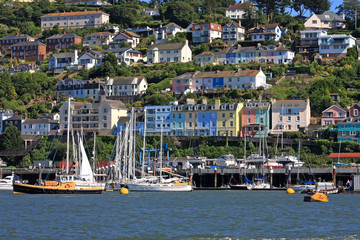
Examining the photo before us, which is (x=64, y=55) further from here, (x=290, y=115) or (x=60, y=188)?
(x=60, y=188)

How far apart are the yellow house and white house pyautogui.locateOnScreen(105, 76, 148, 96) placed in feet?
70.0

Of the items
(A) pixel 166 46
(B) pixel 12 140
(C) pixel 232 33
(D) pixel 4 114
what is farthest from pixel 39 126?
(C) pixel 232 33

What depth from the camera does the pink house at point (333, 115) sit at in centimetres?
10619

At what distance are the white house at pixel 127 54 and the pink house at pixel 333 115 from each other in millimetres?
52084

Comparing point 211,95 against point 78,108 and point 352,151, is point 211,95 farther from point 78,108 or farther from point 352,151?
point 352,151

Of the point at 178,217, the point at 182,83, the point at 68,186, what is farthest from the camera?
the point at 182,83

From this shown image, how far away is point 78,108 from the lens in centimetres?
12125

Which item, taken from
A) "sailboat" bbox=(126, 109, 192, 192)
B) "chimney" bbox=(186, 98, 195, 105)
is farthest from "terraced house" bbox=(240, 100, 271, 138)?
"sailboat" bbox=(126, 109, 192, 192)

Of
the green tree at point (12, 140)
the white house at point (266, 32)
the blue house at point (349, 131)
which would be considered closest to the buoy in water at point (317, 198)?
the blue house at point (349, 131)

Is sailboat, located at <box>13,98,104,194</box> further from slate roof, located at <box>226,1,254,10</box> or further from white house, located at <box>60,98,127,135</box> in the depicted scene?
slate roof, located at <box>226,1,254,10</box>

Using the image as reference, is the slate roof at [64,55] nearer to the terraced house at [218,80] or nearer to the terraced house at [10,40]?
the terraced house at [10,40]

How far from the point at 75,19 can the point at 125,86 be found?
5505 centimetres

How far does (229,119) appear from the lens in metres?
111

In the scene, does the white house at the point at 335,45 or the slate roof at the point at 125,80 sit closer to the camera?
the slate roof at the point at 125,80
